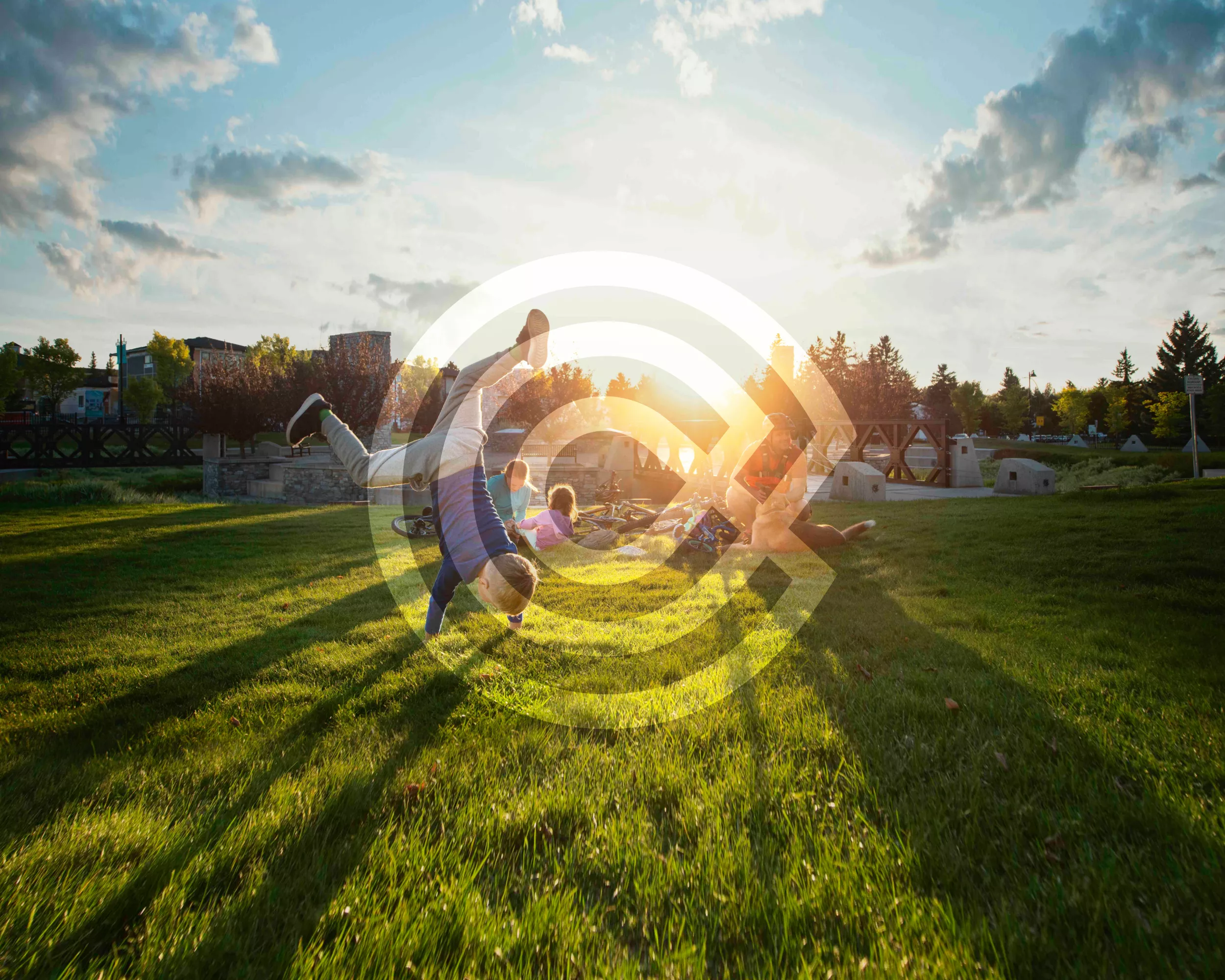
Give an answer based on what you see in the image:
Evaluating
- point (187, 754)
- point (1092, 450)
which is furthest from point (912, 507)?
point (1092, 450)

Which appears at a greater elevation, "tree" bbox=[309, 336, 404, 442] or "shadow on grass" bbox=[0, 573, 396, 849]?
"tree" bbox=[309, 336, 404, 442]

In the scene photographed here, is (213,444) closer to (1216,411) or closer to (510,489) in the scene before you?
(510,489)

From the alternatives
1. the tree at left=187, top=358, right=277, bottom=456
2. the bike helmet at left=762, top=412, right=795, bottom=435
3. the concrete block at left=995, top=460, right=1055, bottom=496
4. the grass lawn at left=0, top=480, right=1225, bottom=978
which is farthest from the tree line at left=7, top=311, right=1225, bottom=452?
the grass lawn at left=0, top=480, right=1225, bottom=978

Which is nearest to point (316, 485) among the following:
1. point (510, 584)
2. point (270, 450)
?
point (270, 450)

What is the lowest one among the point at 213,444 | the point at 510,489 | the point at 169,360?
the point at 510,489

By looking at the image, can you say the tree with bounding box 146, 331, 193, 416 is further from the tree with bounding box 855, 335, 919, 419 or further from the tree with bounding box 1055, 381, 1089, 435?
the tree with bounding box 1055, 381, 1089, 435

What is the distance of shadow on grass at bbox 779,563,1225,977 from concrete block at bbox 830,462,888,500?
534 inches

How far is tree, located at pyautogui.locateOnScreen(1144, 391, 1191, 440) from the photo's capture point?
49.8 m

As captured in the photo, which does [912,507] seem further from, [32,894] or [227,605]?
[32,894]

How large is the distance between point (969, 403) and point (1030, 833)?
306ft

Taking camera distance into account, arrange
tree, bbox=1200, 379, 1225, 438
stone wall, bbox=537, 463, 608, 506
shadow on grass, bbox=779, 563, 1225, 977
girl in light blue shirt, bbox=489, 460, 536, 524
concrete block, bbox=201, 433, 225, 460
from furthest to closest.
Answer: tree, bbox=1200, 379, 1225, 438 → concrete block, bbox=201, 433, 225, 460 → stone wall, bbox=537, 463, 608, 506 → girl in light blue shirt, bbox=489, 460, 536, 524 → shadow on grass, bbox=779, 563, 1225, 977

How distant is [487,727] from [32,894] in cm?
193

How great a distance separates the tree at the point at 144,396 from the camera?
59156 millimetres

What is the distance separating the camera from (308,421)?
4500 mm
